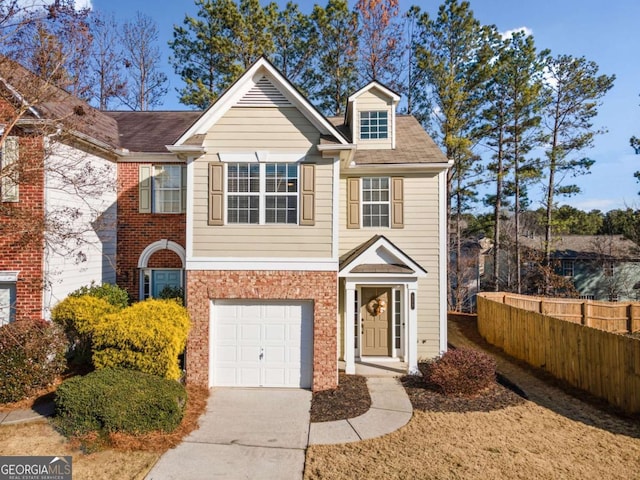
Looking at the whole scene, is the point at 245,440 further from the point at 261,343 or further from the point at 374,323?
the point at 374,323

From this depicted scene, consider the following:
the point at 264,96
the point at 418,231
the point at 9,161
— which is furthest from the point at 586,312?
the point at 9,161

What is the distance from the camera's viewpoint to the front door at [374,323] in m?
11.4

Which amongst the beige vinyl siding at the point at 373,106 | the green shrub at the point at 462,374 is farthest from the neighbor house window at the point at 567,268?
the green shrub at the point at 462,374

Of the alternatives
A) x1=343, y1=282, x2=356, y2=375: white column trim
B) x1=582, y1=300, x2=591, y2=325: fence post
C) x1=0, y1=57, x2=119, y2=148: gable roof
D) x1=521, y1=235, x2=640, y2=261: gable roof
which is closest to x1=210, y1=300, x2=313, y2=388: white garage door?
x1=343, y1=282, x2=356, y2=375: white column trim

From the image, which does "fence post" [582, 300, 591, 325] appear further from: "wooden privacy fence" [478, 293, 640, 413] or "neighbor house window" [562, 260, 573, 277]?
"neighbor house window" [562, 260, 573, 277]

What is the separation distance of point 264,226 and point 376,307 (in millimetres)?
4671

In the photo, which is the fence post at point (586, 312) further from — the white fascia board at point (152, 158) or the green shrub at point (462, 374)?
the white fascia board at point (152, 158)

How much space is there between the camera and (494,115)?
2125 centimetres

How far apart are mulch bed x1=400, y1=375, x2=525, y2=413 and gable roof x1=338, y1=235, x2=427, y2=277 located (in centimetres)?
297

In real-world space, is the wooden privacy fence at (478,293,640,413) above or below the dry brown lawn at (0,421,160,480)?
above

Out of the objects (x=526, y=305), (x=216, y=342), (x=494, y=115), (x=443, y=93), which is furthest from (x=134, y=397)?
(x=494, y=115)

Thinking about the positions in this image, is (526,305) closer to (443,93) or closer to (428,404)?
(428,404)

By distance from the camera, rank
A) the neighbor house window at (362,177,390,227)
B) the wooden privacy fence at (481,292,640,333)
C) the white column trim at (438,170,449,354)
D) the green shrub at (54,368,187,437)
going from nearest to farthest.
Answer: the green shrub at (54,368,187,437), the white column trim at (438,170,449,354), the neighbor house window at (362,177,390,227), the wooden privacy fence at (481,292,640,333)

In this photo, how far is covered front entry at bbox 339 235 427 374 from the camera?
985 centimetres
